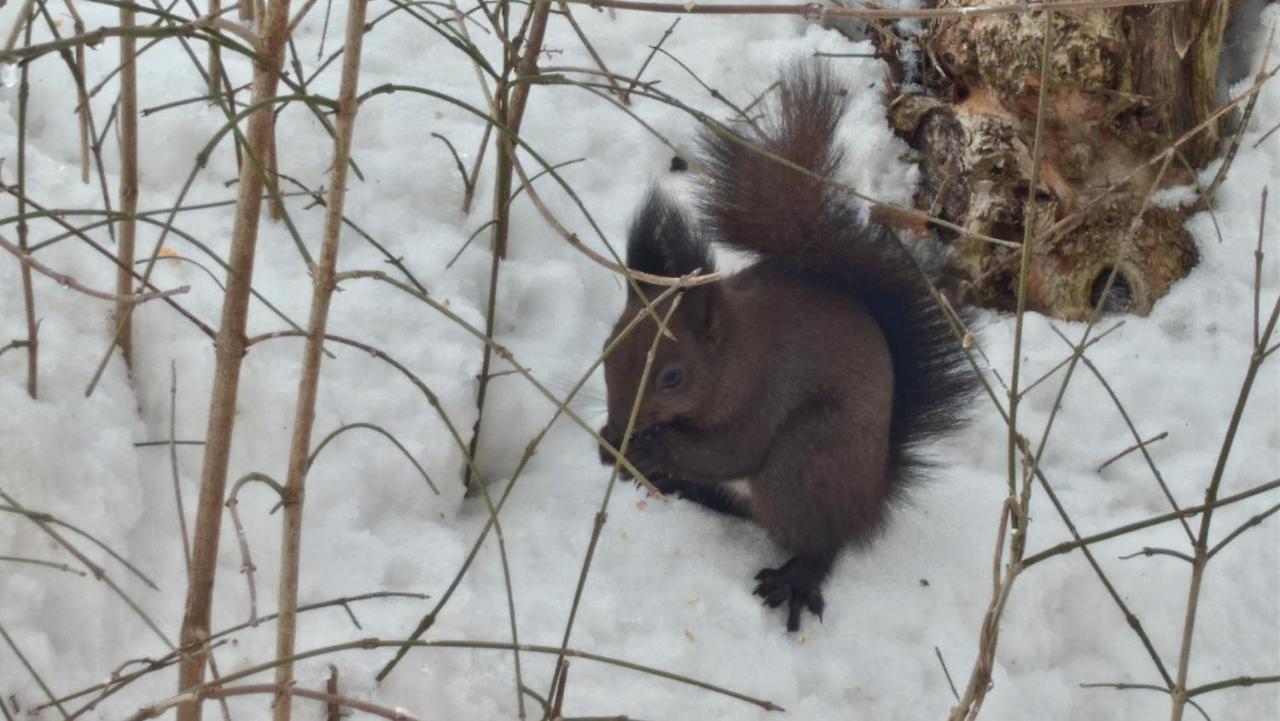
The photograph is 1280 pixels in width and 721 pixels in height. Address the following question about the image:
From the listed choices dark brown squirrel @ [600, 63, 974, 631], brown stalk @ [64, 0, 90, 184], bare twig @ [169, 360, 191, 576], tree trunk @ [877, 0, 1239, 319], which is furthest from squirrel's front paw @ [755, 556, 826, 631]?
brown stalk @ [64, 0, 90, 184]

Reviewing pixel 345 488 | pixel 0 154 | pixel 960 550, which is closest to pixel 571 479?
pixel 345 488

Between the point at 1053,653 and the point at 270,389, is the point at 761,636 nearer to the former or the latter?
the point at 1053,653

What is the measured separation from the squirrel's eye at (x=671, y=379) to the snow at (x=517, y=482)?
0.86ft

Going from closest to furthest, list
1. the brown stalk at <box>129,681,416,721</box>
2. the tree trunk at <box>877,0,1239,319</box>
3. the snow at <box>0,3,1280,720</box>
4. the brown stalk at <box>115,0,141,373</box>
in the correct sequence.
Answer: the brown stalk at <box>129,681,416,721</box>
the brown stalk at <box>115,0,141,373</box>
the snow at <box>0,3,1280,720</box>
the tree trunk at <box>877,0,1239,319</box>

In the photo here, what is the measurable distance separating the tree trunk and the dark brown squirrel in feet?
1.80

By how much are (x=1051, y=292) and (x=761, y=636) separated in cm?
138

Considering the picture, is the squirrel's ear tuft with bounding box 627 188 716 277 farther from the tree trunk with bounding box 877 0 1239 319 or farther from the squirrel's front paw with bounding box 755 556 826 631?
the tree trunk with bounding box 877 0 1239 319

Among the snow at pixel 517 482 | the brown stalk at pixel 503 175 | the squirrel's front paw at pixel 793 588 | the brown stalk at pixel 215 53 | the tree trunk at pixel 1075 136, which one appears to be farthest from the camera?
the tree trunk at pixel 1075 136

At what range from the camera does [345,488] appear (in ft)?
7.63

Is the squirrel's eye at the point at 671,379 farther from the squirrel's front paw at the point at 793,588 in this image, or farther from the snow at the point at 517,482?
the squirrel's front paw at the point at 793,588

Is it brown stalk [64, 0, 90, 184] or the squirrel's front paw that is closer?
brown stalk [64, 0, 90, 184]

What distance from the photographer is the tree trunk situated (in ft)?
10.0

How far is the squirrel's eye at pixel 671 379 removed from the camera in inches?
102

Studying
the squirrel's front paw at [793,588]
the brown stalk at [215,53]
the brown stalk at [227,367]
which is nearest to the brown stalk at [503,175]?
the brown stalk at [215,53]
